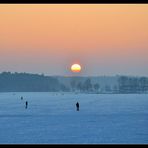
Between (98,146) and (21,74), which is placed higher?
(21,74)

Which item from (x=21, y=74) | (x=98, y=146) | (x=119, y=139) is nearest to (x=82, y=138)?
(x=119, y=139)

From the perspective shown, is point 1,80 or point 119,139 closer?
point 119,139

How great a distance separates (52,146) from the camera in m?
2.06

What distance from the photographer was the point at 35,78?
648ft
